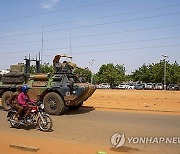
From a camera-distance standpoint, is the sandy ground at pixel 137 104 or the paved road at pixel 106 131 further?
the sandy ground at pixel 137 104

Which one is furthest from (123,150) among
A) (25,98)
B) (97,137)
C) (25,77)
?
(25,77)

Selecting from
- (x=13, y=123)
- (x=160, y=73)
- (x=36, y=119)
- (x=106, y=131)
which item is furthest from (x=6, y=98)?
(x=160, y=73)

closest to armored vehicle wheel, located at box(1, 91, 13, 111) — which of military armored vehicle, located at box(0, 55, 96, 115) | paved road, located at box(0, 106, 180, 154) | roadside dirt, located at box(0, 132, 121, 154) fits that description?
military armored vehicle, located at box(0, 55, 96, 115)

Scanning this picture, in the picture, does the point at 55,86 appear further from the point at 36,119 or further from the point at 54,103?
the point at 36,119

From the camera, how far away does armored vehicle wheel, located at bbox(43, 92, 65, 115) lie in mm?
14367

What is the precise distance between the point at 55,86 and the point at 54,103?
0.86m

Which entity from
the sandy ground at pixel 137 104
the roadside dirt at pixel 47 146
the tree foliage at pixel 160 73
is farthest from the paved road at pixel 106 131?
the tree foliage at pixel 160 73

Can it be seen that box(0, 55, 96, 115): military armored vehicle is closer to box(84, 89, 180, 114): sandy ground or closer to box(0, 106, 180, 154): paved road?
box(0, 106, 180, 154): paved road

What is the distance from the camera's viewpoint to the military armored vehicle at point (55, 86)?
1435 cm

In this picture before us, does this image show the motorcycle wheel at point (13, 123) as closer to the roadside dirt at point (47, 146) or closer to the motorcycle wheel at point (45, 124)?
the motorcycle wheel at point (45, 124)

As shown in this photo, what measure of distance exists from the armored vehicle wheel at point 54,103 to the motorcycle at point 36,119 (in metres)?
3.68

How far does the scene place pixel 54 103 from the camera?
14.6 metres

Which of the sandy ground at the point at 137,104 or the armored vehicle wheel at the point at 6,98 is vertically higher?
the armored vehicle wheel at the point at 6,98

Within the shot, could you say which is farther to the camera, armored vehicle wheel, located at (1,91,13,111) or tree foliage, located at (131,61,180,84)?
tree foliage, located at (131,61,180,84)
